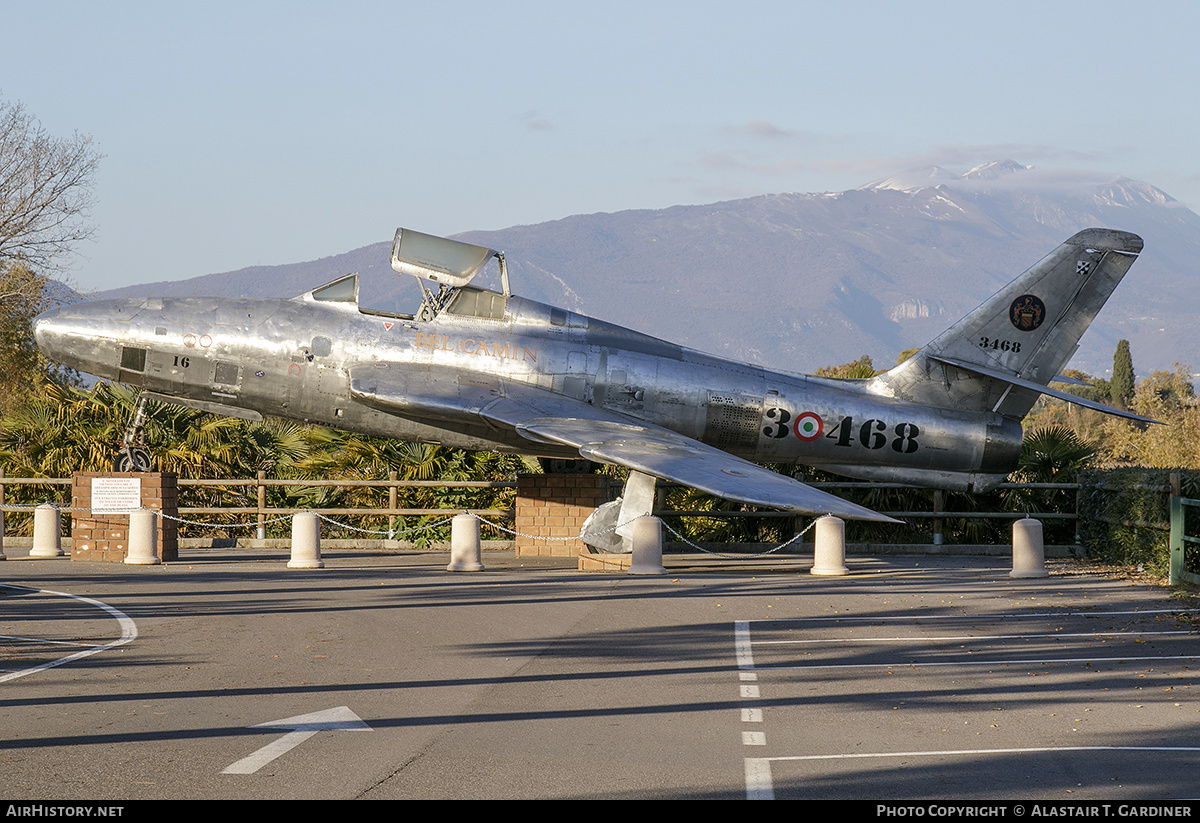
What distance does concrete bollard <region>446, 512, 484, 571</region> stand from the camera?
691 inches

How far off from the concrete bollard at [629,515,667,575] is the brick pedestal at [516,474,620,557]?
2369mm

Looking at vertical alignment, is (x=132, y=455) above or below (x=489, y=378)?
below

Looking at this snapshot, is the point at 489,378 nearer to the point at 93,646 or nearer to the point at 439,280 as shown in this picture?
the point at 439,280

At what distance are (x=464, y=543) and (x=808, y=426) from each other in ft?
19.6

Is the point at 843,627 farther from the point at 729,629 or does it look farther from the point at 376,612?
the point at 376,612

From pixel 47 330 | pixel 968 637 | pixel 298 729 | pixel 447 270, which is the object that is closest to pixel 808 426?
pixel 447 270

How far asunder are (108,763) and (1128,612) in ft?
36.7

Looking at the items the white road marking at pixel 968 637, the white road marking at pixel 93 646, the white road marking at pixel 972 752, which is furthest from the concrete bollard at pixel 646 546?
the white road marking at pixel 972 752

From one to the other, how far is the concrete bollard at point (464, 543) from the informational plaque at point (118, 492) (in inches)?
218

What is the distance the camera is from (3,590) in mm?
14508

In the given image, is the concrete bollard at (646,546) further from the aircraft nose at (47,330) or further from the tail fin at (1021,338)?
the aircraft nose at (47,330)

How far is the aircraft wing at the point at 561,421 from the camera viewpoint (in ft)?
49.8

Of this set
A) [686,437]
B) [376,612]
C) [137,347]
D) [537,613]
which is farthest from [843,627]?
[137,347]

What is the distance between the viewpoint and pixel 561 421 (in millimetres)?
17141
